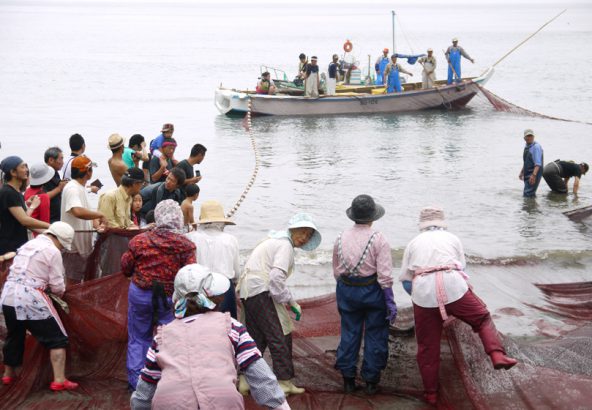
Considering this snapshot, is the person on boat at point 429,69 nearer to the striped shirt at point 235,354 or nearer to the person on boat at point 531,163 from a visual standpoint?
the person on boat at point 531,163

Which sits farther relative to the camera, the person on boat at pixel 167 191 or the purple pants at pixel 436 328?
the person on boat at pixel 167 191

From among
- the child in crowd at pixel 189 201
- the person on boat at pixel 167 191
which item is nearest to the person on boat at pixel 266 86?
the person on boat at pixel 167 191

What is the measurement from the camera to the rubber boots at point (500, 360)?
507cm

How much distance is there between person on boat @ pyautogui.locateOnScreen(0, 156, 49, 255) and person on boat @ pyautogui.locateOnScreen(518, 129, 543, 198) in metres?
9.61

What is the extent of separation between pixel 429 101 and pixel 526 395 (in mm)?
24937

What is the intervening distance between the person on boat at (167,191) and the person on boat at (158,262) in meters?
2.32

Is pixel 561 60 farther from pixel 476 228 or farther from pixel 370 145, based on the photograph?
pixel 476 228

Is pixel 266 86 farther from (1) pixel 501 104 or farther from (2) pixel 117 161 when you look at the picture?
(2) pixel 117 161

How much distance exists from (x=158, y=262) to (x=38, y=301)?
95cm

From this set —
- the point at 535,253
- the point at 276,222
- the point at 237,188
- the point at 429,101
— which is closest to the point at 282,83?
the point at 429,101

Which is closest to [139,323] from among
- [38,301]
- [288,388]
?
[38,301]

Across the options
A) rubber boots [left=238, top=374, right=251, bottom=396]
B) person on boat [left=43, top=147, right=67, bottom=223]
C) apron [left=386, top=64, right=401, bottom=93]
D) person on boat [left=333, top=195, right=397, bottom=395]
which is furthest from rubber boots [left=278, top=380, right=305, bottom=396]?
apron [left=386, top=64, right=401, bottom=93]

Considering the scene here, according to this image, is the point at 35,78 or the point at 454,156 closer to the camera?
the point at 454,156

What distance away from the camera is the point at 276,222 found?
14359 millimetres
